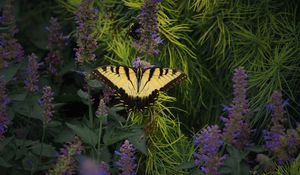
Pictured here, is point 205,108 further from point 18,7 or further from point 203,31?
point 18,7

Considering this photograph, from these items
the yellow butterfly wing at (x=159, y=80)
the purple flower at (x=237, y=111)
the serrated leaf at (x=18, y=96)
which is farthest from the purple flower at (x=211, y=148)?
the serrated leaf at (x=18, y=96)

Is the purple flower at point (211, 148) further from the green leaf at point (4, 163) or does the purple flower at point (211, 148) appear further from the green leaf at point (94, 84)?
the green leaf at point (4, 163)

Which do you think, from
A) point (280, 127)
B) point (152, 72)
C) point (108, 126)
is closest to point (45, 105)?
point (108, 126)

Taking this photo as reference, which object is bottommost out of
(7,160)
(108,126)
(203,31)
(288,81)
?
(7,160)

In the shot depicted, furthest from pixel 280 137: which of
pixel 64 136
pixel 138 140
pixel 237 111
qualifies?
pixel 64 136

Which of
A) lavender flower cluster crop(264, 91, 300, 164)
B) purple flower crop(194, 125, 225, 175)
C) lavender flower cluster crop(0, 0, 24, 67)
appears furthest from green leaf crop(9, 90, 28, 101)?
lavender flower cluster crop(264, 91, 300, 164)

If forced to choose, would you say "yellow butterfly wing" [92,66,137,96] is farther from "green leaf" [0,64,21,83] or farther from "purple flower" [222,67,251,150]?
"purple flower" [222,67,251,150]
